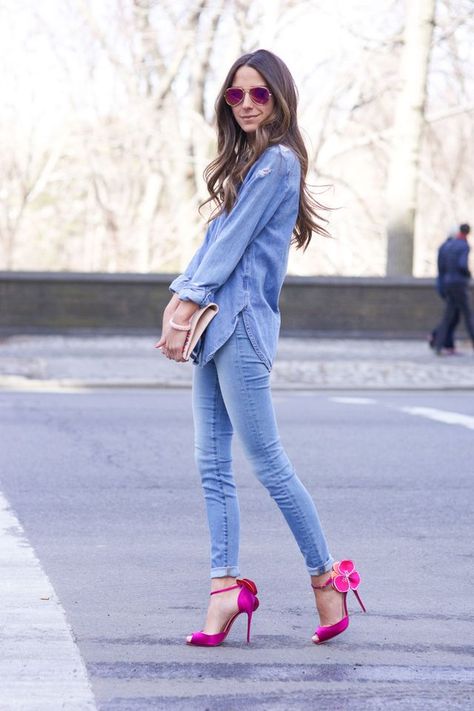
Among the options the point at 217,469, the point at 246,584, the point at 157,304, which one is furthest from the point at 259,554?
the point at 157,304

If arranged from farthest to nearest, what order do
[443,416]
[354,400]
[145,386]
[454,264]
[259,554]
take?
[454,264]
[145,386]
[354,400]
[443,416]
[259,554]

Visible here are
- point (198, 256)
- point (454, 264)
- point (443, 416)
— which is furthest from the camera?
point (454, 264)

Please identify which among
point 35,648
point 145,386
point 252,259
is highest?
point 252,259

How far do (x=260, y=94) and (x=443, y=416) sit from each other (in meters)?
7.37

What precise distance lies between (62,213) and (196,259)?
4342cm

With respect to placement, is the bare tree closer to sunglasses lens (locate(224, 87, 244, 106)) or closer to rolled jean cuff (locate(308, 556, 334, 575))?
sunglasses lens (locate(224, 87, 244, 106))

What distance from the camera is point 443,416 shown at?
1127 cm

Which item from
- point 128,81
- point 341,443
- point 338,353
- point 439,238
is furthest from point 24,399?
point 439,238

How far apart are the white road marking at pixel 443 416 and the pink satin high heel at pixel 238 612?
616cm

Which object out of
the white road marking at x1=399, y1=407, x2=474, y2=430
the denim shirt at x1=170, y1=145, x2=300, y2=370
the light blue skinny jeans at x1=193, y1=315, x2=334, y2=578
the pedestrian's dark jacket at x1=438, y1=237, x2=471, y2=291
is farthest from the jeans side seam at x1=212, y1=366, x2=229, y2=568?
the pedestrian's dark jacket at x1=438, y1=237, x2=471, y2=291

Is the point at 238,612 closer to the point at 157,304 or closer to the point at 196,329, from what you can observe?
the point at 196,329

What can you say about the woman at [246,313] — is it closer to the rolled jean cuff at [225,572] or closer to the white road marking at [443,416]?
the rolled jean cuff at [225,572]

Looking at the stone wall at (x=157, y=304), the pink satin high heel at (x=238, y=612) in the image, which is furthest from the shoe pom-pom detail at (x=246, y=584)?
the stone wall at (x=157, y=304)

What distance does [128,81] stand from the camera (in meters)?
29.2
